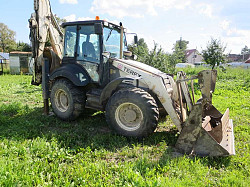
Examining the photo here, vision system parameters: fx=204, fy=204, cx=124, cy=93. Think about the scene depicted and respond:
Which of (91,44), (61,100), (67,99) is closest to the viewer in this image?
(91,44)

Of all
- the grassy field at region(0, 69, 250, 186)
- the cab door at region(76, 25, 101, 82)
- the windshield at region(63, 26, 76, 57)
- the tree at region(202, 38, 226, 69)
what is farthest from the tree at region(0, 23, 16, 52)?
the grassy field at region(0, 69, 250, 186)

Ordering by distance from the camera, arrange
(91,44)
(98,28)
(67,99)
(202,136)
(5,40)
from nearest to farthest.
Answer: (202,136), (98,28), (91,44), (67,99), (5,40)

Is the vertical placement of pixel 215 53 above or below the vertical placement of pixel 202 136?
above

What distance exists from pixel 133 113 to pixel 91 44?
2.11 meters

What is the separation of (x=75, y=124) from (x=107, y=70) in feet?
5.37

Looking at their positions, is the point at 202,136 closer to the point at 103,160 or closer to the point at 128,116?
the point at 128,116

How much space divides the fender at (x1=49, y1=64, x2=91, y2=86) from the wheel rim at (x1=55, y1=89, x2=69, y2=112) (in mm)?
491

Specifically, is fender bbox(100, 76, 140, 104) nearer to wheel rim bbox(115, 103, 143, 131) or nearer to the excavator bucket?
wheel rim bbox(115, 103, 143, 131)

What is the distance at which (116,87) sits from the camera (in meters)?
4.69

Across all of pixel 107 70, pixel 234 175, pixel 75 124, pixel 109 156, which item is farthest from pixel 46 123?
pixel 234 175

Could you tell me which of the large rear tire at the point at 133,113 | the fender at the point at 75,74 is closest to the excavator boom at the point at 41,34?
the fender at the point at 75,74

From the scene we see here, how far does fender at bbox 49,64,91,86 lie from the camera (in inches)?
201

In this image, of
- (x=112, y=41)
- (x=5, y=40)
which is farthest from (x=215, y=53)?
(x=5, y=40)

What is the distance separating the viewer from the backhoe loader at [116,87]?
3.73 metres
